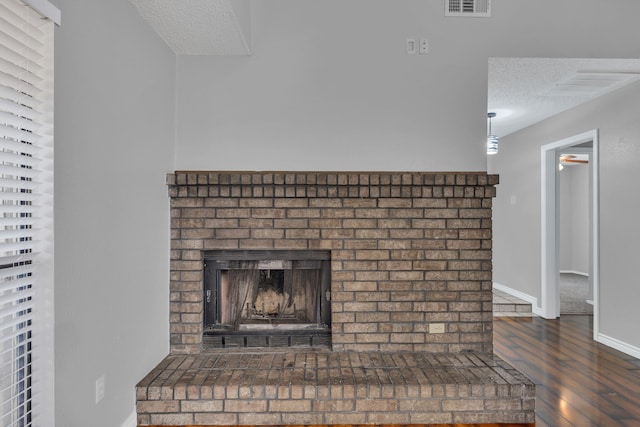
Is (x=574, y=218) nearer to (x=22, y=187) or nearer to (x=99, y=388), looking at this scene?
(x=99, y=388)

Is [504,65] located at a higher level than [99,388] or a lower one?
higher

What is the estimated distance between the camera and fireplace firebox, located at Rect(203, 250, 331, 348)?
282 cm

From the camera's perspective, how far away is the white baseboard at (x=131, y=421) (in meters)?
2.15

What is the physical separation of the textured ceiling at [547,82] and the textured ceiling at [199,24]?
174cm

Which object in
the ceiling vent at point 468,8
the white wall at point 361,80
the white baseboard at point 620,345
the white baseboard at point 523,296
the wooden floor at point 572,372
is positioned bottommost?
the wooden floor at point 572,372

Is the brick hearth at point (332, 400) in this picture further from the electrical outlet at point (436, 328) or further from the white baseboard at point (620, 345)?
the white baseboard at point (620, 345)

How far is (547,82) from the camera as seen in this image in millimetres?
3318

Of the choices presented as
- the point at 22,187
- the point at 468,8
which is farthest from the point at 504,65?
the point at 22,187

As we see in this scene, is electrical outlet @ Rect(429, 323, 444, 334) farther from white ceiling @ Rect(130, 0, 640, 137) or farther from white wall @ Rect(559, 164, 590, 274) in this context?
white wall @ Rect(559, 164, 590, 274)

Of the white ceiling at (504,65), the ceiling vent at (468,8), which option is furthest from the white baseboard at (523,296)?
the ceiling vent at (468,8)

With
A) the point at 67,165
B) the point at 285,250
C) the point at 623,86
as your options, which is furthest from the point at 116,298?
the point at 623,86

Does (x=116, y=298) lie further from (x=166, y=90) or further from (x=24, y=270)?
(x=166, y=90)

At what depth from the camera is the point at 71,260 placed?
1.64 m

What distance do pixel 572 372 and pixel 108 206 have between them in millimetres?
3233
